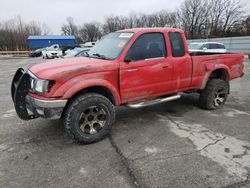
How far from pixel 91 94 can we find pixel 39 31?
88.4m

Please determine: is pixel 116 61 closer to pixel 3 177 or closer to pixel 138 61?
pixel 138 61

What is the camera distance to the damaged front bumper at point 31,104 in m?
3.70

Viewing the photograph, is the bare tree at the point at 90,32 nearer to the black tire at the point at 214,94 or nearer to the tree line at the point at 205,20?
the tree line at the point at 205,20

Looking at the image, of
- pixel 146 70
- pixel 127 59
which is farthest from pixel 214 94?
pixel 127 59

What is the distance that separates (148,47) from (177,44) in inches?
31.4

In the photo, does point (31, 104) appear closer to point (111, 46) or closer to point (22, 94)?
point (22, 94)

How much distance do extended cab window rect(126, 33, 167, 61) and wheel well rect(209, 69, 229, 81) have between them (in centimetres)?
189

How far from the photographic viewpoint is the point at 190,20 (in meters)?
65.9

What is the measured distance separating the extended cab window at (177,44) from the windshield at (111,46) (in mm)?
985

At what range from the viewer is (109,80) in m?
4.18

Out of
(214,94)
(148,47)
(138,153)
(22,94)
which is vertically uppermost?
(148,47)

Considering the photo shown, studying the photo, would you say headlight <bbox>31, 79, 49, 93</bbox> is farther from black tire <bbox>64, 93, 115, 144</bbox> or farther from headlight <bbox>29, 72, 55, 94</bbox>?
black tire <bbox>64, 93, 115, 144</bbox>

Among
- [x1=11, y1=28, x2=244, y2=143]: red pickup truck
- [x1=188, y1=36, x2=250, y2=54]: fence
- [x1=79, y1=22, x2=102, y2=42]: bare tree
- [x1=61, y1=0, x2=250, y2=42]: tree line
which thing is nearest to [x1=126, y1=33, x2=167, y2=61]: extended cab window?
[x1=11, y1=28, x2=244, y2=143]: red pickup truck

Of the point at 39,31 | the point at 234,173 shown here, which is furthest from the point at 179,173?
the point at 39,31
